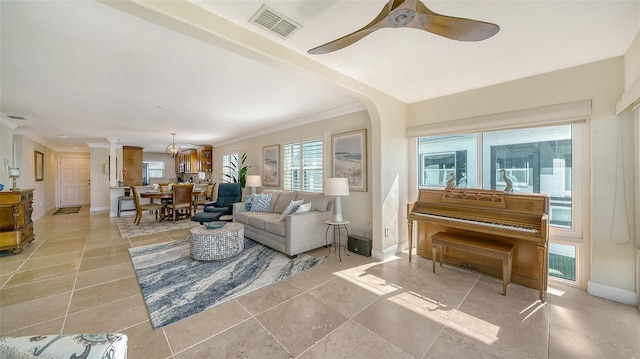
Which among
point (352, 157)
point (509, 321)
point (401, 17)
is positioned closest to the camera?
A: point (401, 17)

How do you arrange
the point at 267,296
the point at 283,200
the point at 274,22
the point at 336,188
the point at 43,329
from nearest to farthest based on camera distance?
the point at 274,22 < the point at 43,329 < the point at 267,296 < the point at 336,188 < the point at 283,200

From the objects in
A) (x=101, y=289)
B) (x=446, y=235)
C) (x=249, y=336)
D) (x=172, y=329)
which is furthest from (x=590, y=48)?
(x=101, y=289)

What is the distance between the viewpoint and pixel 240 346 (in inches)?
69.3

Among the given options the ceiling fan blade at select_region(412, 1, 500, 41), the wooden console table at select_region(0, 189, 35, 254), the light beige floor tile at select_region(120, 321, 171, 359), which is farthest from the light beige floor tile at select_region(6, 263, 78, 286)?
the ceiling fan blade at select_region(412, 1, 500, 41)

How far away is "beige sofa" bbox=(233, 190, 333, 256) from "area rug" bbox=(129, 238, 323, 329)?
0.56ft

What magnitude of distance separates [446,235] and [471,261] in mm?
478

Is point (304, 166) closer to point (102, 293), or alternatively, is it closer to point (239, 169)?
point (239, 169)

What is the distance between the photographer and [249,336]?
6.13ft

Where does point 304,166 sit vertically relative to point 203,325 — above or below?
above

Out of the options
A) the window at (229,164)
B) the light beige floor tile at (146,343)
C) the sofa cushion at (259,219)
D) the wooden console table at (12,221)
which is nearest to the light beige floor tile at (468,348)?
the light beige floor tile at (146,343)

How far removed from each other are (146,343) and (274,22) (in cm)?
265

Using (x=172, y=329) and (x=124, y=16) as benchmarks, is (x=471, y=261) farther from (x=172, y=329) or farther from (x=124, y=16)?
(x=124, y=16)

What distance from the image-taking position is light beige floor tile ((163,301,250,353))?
5.99 ft

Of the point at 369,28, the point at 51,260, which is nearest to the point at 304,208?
the point at 369,28
